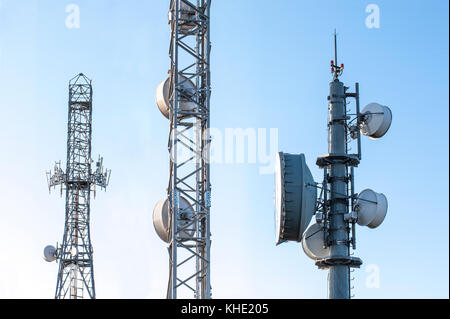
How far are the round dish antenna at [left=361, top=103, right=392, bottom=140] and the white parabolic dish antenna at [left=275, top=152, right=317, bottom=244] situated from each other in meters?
4.71

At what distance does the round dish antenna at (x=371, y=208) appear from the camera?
106ft

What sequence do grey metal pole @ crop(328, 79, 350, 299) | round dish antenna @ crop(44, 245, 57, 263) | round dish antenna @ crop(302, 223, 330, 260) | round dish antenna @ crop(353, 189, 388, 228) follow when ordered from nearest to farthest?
round dish antenna @ crop(353, 189, 388, 228) < grey metal pole @ crop(328, 79, 350, 299) < round dish antenna @ crop(302, 223, 330, 260) < round dish antenna @ crop(44, 245, 57, 263)

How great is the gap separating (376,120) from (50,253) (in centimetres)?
3269

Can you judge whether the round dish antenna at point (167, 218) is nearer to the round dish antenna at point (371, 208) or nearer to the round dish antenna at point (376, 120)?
the round dish antenna at point (371, 208)

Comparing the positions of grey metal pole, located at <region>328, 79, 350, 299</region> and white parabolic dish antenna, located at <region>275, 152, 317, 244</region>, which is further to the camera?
grey metal pole, located at <region>328, 79, 350, 299</region>

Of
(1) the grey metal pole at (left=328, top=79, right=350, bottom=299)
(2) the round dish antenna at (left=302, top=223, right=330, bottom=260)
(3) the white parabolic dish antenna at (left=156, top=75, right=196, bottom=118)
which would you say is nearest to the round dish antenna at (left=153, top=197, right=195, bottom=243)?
(3) the white parabolic dish antenna at (left=156, top=75, right=196, bottom=118)

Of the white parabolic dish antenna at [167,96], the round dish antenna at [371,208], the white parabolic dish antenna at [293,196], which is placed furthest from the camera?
the round dish antenna at [371,208]

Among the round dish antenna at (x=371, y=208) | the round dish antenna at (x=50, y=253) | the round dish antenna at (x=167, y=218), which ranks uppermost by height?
the round dish antenna at (x=50, y=253)

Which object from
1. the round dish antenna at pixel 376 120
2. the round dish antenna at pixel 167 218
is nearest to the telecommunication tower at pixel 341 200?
the round dish antenna at pixel 376 120

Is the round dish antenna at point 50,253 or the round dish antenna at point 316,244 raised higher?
the round dish antenna at point 50,253

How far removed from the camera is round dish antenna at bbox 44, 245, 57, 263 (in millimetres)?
59469

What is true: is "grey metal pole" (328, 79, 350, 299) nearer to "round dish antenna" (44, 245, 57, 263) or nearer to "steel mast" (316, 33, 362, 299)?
"steel mast" (316, 33, 362, 299)

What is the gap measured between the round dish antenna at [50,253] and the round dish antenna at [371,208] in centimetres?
3203
